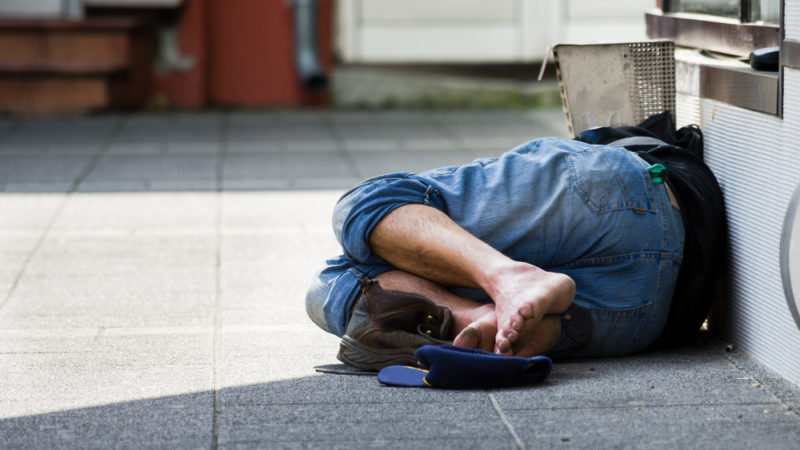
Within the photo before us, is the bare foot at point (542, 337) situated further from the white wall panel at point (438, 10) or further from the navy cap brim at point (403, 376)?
the white wall panel at point (438, 10)

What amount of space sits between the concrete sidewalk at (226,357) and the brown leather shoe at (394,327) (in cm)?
10

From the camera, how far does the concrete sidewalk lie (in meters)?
2.82

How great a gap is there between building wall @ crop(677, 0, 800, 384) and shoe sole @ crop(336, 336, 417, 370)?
1033 millimetres

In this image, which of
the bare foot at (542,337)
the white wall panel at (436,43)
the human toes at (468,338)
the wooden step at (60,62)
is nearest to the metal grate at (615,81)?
the bare foot at (542,337)

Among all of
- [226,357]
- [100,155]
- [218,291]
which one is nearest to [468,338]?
[226,357]

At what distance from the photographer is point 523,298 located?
3.11 meters

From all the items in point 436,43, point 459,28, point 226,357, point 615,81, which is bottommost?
point 226,357

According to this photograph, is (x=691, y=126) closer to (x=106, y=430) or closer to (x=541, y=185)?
(x=541, y=185)

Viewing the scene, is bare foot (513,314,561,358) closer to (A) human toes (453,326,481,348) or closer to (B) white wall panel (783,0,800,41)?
(A) human toes (453,326,481,348)

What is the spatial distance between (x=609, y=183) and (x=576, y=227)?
17cm

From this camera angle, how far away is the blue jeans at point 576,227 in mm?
3391

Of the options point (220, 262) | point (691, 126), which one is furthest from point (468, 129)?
point (691, 126)

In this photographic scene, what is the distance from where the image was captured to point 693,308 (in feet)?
11.6

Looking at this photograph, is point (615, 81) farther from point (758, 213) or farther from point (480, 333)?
point (480, 333)
